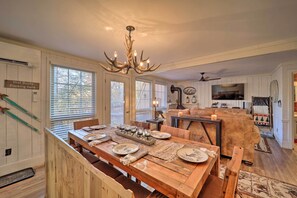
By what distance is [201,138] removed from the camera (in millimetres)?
3113

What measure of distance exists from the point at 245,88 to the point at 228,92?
66 centimetres

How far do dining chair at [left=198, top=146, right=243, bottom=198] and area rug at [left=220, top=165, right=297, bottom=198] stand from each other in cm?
94

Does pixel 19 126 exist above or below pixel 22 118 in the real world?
below

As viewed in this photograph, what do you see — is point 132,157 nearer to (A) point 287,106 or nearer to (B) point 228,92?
(A) point 287,106

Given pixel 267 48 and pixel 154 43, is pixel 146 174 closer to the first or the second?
pixel 154 43

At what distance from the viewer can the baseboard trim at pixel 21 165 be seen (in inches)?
87.1

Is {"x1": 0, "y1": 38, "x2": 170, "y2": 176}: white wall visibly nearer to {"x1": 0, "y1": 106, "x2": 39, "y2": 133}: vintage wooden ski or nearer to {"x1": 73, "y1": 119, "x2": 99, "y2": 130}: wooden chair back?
{"x1": 0, "y1": 106, "x2": 39, "y2": 133}: vintage wooden ski

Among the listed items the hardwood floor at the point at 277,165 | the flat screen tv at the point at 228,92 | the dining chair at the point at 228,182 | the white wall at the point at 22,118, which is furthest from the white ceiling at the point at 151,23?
the flat screen tv at the point at 228,92

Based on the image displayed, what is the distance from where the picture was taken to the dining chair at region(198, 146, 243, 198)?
86cm

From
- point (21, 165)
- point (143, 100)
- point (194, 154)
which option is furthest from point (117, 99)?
point (194, 154)

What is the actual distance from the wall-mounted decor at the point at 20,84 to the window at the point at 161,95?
13.8 ft

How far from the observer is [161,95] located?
6184mm

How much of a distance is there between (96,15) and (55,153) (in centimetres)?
171

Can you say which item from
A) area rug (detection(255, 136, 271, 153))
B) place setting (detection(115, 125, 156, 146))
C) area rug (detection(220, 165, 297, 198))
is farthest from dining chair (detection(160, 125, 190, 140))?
area rug (detection(255, 136, 271, 153))
